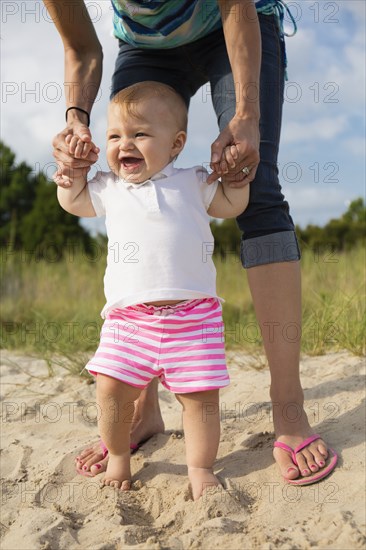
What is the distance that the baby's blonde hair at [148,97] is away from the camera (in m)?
2.04

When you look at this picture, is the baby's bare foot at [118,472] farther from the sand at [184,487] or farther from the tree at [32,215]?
the tree at [32,215]

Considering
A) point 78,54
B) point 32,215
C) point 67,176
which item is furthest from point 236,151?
point 32,215

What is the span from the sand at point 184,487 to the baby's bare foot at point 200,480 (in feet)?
0.13

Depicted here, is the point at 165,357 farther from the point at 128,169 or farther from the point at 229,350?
the point at 229,350

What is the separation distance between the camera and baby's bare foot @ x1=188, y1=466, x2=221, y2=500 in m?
1.97

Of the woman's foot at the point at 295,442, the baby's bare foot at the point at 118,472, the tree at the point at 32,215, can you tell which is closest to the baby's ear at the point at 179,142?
the woman's foot at the point at 295,442

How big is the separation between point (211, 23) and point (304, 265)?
4.84 metres

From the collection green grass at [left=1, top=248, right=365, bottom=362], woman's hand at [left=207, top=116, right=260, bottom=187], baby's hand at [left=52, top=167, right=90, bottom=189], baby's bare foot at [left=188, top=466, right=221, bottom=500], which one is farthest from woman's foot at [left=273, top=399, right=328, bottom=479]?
green grass at [left=1, top=248, right=365, bottom=362]

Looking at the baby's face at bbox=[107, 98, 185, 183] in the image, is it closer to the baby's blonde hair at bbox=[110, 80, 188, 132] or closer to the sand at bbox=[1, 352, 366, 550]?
the baby's blonde hair at bbox=[110, 80, 188, 132]

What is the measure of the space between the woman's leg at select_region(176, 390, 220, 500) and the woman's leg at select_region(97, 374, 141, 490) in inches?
7.0

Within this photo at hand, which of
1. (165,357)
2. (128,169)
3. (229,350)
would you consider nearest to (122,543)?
(165,357)

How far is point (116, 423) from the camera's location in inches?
79.7

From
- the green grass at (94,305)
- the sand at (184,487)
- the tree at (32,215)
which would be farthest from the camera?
the tree at (32,215)

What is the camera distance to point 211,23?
2.32m
